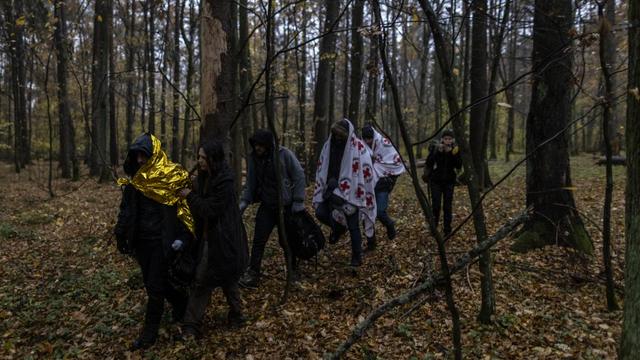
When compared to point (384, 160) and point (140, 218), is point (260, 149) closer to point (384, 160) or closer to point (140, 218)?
point (140, 218)

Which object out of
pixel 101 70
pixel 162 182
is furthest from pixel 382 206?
pixel 101 70

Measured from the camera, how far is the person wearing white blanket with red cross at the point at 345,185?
589cm

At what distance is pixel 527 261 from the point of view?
5812 millimetres

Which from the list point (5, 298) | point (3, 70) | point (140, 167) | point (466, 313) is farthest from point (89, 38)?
point (466, 313)

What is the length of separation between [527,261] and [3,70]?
35635mm

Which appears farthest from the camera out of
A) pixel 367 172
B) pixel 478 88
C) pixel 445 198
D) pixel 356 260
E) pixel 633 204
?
pixel 478 88

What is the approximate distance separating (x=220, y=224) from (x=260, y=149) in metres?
1.24

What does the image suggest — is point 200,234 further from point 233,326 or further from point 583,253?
point 583,253

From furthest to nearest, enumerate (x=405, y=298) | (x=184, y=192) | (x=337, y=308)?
(x=337, y=308)
(x=184, y=192)
(x=405, y=298)

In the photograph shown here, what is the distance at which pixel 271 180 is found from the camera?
208 inches

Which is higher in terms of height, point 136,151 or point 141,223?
point 136,151

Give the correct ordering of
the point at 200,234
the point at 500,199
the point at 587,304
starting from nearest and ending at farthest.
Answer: the point at 200,234, the point at 587,304, the point at 500,199

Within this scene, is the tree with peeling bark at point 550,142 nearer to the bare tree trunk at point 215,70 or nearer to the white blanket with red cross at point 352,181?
the white blanket with red cross at point 352,181

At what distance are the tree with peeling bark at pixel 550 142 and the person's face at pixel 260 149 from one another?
3449 millimetres
